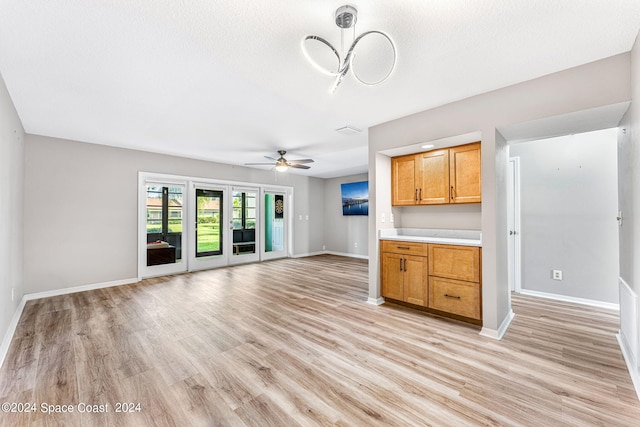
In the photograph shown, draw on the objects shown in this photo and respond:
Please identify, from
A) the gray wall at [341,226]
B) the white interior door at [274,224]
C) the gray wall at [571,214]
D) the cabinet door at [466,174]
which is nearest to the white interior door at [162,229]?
the white interior door at [274,224]

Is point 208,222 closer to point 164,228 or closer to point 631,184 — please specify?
point 164,228

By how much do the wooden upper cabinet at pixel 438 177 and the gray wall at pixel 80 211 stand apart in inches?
183

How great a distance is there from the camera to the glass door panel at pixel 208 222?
19.8ft

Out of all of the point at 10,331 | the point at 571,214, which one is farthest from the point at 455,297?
the point at 10,331

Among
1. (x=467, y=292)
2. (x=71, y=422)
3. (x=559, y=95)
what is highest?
(x=559, y=95)

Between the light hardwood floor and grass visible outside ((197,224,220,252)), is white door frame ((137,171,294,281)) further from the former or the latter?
the light hardwood floor

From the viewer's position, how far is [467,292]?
2939 mm

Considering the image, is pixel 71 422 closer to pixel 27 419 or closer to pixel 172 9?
pixel 27 419

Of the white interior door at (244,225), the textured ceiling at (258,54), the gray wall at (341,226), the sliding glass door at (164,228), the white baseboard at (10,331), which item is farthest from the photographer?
the gray wall at (341,226)

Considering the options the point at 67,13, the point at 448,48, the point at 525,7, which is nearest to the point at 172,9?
the point at 67,13

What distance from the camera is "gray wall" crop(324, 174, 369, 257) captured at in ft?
25.5

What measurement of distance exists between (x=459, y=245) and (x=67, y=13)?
3837mm

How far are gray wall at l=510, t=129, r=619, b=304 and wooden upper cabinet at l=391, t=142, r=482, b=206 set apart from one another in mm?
1627

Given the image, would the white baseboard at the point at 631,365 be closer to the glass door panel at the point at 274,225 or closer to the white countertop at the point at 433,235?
the white countertop at the point at 433,235
